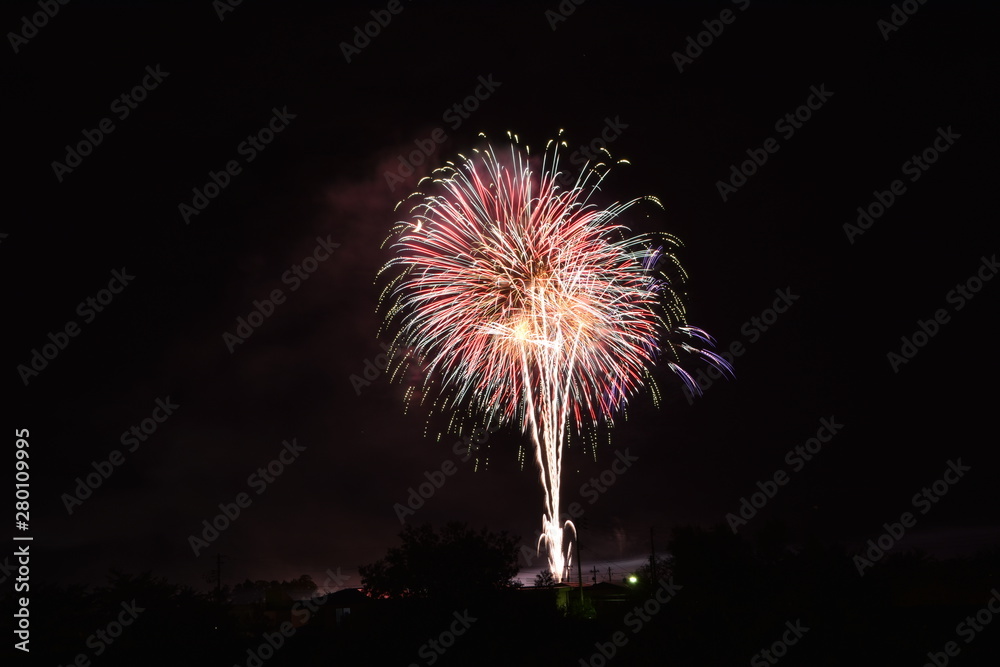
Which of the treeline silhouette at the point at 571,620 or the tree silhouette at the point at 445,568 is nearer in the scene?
the treeline silhouette at the point at 571,620

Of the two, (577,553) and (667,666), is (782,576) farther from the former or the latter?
(577,553)

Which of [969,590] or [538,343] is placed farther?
[969,590]

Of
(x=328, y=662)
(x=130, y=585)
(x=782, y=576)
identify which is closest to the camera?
(x=782, y=576)

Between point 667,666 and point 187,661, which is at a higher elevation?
point 667,666

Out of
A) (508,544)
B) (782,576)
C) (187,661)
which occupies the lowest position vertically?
(187,661)

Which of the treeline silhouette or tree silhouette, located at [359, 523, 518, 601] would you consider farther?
tree silhouette, located at [359, 523, 518, 601]

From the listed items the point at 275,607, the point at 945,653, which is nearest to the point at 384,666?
the point at 945,653

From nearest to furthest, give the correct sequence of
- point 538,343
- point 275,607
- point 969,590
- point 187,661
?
point 187,661 < point 538,343 < point 969,590 < point 275,607

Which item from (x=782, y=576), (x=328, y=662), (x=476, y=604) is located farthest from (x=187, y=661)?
(x=782, y=576)
